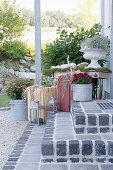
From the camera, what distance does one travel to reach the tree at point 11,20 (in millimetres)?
9148

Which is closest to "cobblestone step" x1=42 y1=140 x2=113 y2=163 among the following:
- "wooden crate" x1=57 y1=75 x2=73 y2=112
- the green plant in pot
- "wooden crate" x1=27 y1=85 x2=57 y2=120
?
"wooden crate" x1=57 y1=75 x2=73 y2=112

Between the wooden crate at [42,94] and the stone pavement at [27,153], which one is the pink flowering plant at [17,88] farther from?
the stone pavement at [27,153]

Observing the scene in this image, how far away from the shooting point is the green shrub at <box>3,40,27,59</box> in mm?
8758

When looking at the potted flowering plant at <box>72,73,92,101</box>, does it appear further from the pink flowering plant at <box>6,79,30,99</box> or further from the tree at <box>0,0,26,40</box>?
the tree at <box>0,0,26,40</box>

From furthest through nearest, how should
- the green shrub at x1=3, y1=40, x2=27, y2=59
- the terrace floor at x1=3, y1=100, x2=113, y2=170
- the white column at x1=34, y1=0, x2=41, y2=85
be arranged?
the green shrub at x1=3, y1=40, x2=27, y2=59 → the white column at x1=34, y1=0, x2=41, y2=85 → the terrace floor at x1=3, y1=100, x2=113, y2=170

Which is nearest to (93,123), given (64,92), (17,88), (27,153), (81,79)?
(27,153)

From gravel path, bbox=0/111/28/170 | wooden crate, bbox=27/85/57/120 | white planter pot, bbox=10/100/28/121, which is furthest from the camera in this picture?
white planter pot, bbox=10/100/28/121

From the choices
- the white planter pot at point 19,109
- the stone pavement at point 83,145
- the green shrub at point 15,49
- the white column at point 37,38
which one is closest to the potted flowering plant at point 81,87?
the stone pavement at point 83,145

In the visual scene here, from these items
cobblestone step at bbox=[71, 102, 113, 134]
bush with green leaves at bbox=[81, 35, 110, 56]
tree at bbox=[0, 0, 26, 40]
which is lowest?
cobblestone step at bbox=[71, 102, 113, 134]

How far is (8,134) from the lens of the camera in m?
3.17

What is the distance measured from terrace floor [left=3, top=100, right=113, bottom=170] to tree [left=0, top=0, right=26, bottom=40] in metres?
7.76

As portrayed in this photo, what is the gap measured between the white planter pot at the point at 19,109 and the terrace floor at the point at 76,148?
1.50 metres

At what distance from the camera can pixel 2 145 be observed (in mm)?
2715

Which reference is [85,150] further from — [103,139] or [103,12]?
[103,12]
